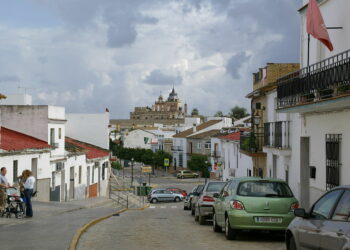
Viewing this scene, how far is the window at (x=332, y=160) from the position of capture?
57.3ft

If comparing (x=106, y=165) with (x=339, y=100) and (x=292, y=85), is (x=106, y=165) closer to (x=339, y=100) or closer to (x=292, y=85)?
(x=292, y=85)

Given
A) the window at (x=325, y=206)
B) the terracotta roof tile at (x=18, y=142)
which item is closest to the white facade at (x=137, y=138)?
the terracotta roof tile at (x=18, y=142)

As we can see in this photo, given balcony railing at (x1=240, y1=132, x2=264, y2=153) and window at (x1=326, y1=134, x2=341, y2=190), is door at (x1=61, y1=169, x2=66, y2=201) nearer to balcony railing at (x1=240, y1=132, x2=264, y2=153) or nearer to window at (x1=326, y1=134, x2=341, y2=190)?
balcony railing at (x1=240, y1=132, x2=264, y2=153)

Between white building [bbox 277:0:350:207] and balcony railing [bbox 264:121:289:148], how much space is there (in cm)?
273

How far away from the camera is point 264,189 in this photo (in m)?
15.2

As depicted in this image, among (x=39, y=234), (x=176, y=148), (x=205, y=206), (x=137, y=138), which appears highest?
(x=137, y=138)

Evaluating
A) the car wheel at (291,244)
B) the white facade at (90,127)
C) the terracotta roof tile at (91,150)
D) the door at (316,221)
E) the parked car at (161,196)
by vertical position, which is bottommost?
the parked car at (161,196)

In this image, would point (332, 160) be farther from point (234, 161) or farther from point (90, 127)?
point (90, 127)

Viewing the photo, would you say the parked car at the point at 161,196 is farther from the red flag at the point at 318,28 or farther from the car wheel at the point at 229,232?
the car wheel at the point at 229,232

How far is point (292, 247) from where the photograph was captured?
11.2m

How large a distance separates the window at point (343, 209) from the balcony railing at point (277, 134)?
1597 centimetres

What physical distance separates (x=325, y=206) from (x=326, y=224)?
0.51 m

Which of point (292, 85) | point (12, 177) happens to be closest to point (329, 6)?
point (292, 85)

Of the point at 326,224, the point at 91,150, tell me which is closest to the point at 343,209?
the point at 326,224
